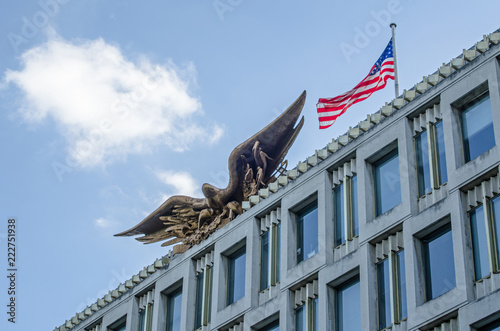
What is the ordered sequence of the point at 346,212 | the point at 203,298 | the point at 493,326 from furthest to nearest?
the point at 203,298
the point at 346,212
the point at 493,326

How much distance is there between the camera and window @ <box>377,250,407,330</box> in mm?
44781

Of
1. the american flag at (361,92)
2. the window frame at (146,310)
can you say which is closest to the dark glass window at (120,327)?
the window frame at (146,310)

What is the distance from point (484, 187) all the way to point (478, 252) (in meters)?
2.54

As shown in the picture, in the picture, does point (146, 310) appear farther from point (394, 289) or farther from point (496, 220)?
point (496, 220)

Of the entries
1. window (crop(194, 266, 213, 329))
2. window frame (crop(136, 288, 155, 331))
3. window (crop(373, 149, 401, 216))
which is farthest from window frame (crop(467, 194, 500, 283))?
window frame (crop(136, 288, 155, 331))

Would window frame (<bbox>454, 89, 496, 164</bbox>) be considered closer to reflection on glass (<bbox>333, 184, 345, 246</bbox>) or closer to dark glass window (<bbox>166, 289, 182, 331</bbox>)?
reflection on glass (<bbox>333, 184, 345, 246</bbox>)

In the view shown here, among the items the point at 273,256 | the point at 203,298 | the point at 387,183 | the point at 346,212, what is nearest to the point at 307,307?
the point at 273,256

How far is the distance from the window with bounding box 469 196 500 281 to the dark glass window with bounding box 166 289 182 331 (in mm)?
18082

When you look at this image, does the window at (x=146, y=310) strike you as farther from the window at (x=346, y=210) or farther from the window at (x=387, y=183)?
the window at (x=387, y=183)

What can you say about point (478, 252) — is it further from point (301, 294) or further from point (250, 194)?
point (250, 194)

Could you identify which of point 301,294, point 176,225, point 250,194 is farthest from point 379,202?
point 176,225

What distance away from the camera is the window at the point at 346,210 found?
49094mm

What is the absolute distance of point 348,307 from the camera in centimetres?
4756

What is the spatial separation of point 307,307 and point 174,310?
414 inches
